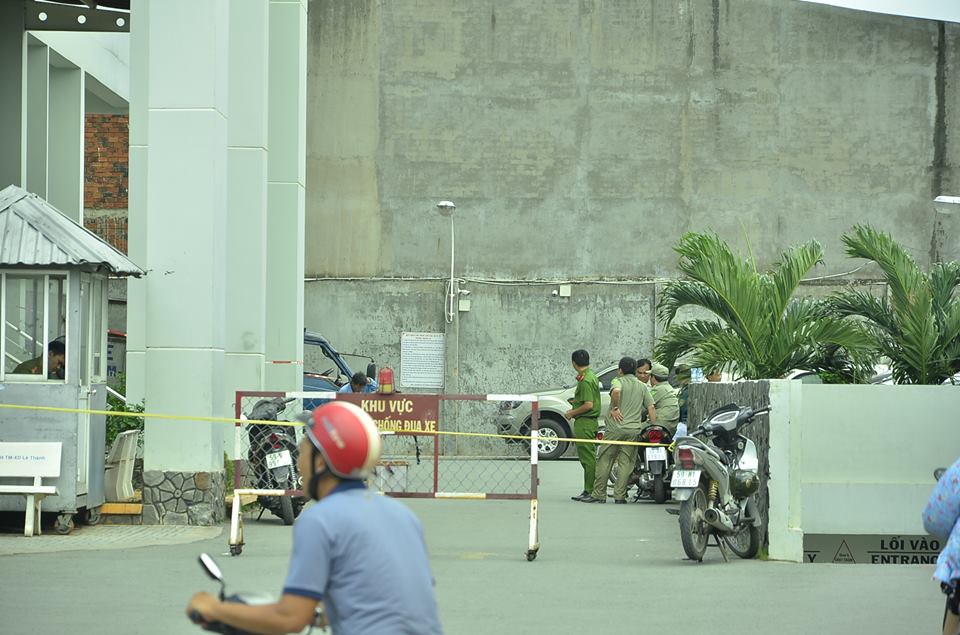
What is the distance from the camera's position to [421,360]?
105 feet

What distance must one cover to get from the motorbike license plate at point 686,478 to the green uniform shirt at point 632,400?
616 centimetres

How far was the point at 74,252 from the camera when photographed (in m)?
13.2

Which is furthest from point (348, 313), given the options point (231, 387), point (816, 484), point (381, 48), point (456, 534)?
point (816, 484)

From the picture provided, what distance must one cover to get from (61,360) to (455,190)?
19.6m

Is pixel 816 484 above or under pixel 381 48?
under

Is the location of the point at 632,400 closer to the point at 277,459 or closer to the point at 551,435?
the point at 277,459

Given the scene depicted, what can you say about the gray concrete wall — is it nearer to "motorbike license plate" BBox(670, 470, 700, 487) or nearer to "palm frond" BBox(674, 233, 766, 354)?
"palm frond" BBox(674, 233, 766, 354)

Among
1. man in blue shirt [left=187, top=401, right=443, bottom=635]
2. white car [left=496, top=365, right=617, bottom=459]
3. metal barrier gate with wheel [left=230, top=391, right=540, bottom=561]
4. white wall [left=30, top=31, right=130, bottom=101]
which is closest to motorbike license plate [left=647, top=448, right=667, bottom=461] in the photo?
metal barrier gate with wheel [left=230, top=391, right=540, bottom=561]

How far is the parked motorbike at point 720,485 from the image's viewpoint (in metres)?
11.9

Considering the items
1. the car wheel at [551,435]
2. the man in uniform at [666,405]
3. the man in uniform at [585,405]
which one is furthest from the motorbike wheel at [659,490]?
the car wheel at [551,435]

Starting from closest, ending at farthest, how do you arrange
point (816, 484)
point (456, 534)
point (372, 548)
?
point (372, 548)
point (816, 484)
point (456, 534)

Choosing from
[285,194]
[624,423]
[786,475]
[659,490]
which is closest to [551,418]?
[285,194]

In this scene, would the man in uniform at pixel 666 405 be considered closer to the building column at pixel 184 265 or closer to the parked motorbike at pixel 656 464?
the parked motorbike at pixel 656 464

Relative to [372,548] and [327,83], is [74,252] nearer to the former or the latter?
[372,548]
